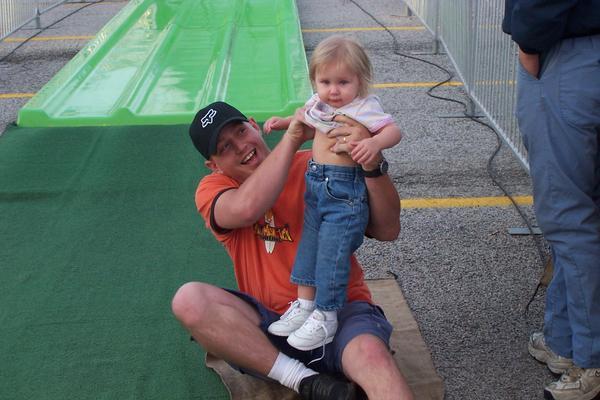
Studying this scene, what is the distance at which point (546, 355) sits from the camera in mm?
3869

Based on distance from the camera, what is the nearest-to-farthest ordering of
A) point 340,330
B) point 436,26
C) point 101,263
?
point 340,330
point 101,263
point 436,26

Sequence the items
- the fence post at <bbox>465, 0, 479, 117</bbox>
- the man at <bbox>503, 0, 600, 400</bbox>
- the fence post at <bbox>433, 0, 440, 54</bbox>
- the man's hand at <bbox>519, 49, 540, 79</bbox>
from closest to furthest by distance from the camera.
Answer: the man at <bbox>503, 0, 600, 400</bbox> → the man's hand at <bbox>519, 49, 540, 79</bbox> → the fence post at <bbox>465, 0, 479, 117</bbox> → the fence post at <bbox>433, 0, 440, 54</bbox>

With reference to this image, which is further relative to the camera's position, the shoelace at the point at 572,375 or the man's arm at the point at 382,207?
the shoelace at the point at 572,375

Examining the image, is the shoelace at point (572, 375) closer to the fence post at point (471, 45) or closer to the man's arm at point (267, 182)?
the man's arm at point (267, 182)

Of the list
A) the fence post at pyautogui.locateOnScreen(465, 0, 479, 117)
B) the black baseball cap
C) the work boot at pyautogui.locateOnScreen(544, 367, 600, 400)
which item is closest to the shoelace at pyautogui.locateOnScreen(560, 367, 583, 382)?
the work boot at pyautogui.locateOnScreen(544, 367, 600, 400)

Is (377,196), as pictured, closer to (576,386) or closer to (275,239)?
(275,239)

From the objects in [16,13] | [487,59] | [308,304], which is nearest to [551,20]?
[308,304]

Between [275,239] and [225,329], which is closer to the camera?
[225,329]

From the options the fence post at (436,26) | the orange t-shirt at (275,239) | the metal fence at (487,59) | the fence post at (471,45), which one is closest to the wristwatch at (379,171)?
the orange t-shirt at (275,239)

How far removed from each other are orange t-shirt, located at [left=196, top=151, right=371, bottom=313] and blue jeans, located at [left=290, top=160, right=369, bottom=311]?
22 centimetres

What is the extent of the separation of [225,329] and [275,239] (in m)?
0.42

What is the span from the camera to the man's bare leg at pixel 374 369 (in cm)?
313

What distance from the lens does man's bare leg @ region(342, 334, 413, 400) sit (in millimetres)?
3133

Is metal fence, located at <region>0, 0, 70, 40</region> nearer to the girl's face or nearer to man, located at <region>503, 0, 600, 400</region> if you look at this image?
the girl's face
